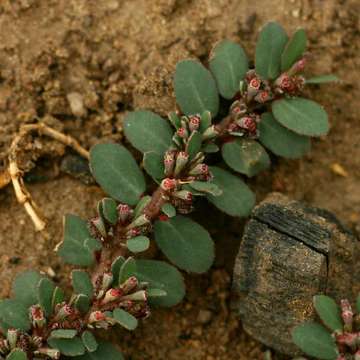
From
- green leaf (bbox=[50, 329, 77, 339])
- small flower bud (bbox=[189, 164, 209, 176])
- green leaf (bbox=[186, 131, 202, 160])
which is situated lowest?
green leaf (bbox=[50, 329, 77, 339])

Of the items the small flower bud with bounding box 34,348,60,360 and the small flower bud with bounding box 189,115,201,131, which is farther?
the small flower bud with bounding box 189,115,201,131

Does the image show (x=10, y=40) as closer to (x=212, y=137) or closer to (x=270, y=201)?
(x=212, y=137)

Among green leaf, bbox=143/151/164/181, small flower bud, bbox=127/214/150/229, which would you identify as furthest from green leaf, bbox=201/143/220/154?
small flower bud, bbox=127/214/150/229

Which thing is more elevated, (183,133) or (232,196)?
(183,133)

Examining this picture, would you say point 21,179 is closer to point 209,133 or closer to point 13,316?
point 13,316

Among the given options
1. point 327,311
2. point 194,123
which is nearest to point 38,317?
point 194,123

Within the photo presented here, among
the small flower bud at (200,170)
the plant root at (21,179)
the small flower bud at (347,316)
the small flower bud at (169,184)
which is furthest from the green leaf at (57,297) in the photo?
the small flower bud at (347,316)

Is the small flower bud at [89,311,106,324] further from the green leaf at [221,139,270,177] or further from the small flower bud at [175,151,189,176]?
the green leaf at [221,139,270,177]
